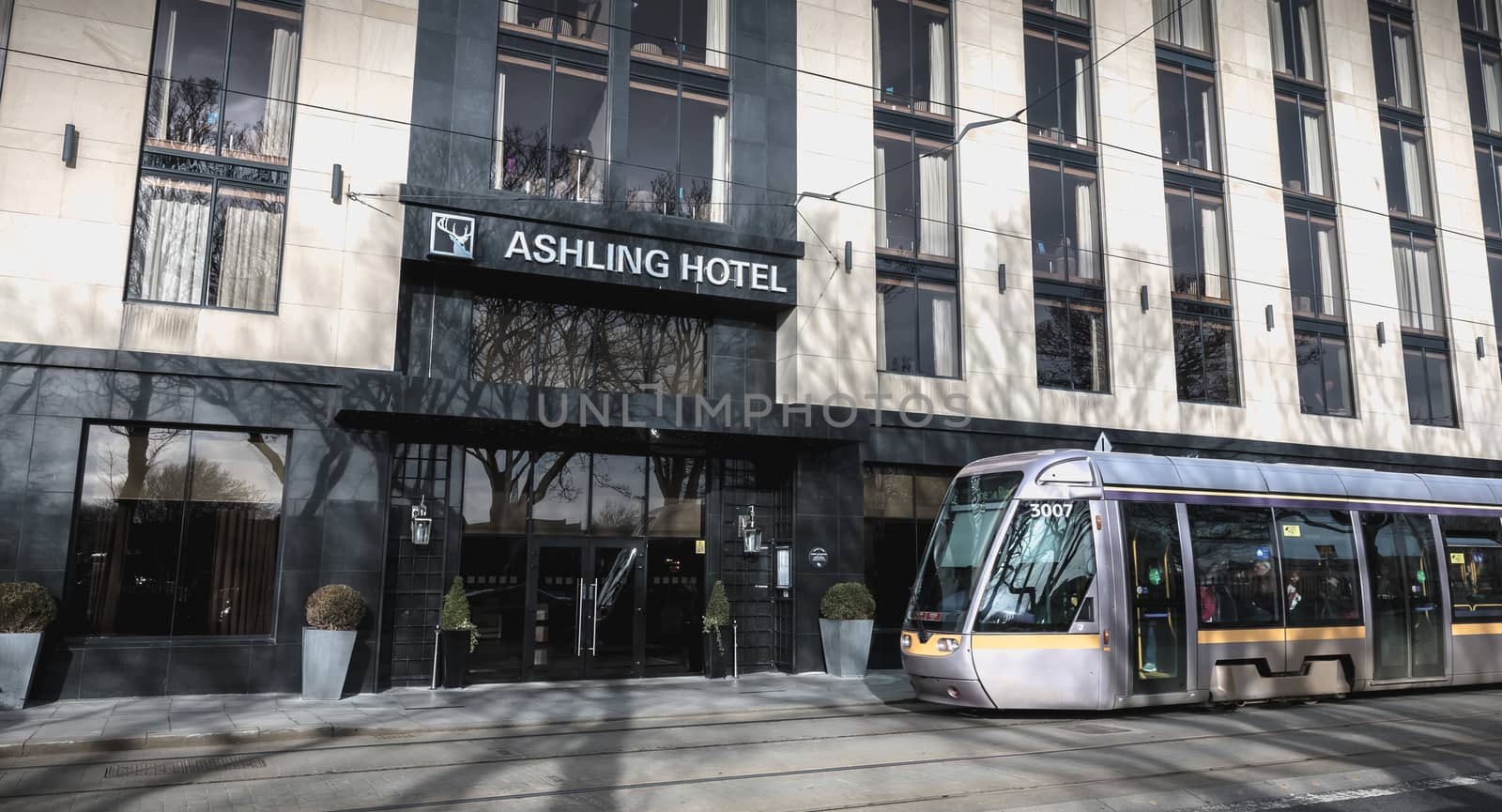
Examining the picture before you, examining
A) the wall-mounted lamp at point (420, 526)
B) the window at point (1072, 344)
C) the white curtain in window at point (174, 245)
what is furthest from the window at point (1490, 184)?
the white curtain in window at point (174, 245)

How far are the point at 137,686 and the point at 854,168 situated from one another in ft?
48.7

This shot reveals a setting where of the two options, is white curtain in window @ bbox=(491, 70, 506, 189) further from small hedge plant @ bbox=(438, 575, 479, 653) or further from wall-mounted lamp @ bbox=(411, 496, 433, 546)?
small hedge plant @ bbox=(438, 575, 479, 653)

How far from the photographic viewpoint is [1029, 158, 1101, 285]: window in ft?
71.7

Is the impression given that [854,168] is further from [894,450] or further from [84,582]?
[84,582]

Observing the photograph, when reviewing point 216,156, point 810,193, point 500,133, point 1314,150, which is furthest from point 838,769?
point 1314,150

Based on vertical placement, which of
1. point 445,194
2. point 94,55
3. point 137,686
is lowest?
point 137,686

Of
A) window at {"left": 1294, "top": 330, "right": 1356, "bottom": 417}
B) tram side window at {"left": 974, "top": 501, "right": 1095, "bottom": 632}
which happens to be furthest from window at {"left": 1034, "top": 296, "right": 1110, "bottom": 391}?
tram side window at {"left": 974, "top": 501, "right": 1095, "bottom": 632}

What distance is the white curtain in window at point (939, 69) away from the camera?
21.4 m

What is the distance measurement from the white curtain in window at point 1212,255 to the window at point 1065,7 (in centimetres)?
524

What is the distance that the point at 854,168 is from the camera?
20.2m

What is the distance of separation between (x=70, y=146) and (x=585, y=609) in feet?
34.2

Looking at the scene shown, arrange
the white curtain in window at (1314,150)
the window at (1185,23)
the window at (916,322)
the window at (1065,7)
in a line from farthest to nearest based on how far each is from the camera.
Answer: the white curtain in window at (1314,150)
the window at (1185,23)
the window at (1065,7)
the window at (916,322)

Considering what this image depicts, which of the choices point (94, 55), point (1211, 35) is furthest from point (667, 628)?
point (1211, 35)

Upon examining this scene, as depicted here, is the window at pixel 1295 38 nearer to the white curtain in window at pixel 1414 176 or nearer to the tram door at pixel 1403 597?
the white curtain in window at pixel 1414 176
